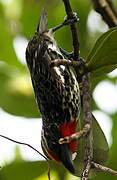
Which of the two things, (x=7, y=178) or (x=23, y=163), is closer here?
(x=7, y=178)

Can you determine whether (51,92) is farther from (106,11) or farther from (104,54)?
(104,54)

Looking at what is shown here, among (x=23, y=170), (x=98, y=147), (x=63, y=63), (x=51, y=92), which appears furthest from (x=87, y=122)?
(x=51, y=92)

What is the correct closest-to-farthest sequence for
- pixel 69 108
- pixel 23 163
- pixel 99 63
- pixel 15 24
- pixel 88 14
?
pixel 99 63 < pixel 23 163 < pixel 69 108 < pixel 88 14 < pixel 15 24

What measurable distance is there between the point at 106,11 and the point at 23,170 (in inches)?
48.2

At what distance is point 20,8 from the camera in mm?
4668

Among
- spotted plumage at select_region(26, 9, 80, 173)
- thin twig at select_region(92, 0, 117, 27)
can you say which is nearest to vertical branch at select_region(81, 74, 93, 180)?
spotted plumage at select_region(26, 9, 80, 173)

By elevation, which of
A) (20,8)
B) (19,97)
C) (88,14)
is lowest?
(19,97)

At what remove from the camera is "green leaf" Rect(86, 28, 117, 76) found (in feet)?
9.23

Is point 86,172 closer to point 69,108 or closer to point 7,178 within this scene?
point 7,178

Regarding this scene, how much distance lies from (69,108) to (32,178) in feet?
1.97

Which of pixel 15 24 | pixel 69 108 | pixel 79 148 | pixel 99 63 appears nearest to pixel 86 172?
pixel 99 63

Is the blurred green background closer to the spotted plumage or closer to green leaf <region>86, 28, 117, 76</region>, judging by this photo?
the spotted plumage

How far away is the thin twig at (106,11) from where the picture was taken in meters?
3.67

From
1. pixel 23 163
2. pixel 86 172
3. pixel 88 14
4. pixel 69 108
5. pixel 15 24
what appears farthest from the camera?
pixel 15 24
